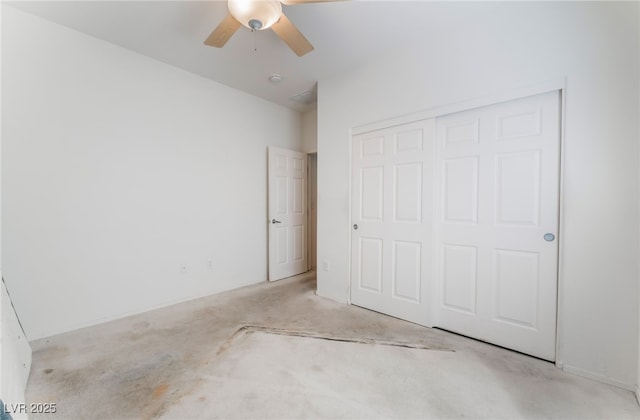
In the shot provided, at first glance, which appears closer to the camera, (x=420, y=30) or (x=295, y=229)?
(x=420, y=30)

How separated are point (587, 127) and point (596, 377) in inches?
64.7

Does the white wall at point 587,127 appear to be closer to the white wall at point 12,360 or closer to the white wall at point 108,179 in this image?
the white wall at point 108,179

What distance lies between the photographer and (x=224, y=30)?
1931 millimetres

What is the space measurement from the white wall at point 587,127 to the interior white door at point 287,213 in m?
2.58

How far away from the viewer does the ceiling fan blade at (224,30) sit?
183cm

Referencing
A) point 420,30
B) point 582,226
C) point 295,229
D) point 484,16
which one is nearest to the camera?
point 582,226

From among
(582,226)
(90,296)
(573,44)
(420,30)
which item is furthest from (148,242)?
(573,44)

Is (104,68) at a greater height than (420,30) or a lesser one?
lesser

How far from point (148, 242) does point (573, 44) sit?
4.03 m

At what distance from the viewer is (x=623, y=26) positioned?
1618 mm

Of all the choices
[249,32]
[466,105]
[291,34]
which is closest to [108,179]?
[249,32]

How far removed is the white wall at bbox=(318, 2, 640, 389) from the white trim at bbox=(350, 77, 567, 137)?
4cm

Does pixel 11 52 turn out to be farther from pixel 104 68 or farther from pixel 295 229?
pixel 295 229

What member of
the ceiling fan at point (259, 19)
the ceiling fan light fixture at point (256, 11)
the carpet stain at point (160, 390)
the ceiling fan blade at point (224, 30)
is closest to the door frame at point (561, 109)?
the ceiling fan at point (259, 19)
